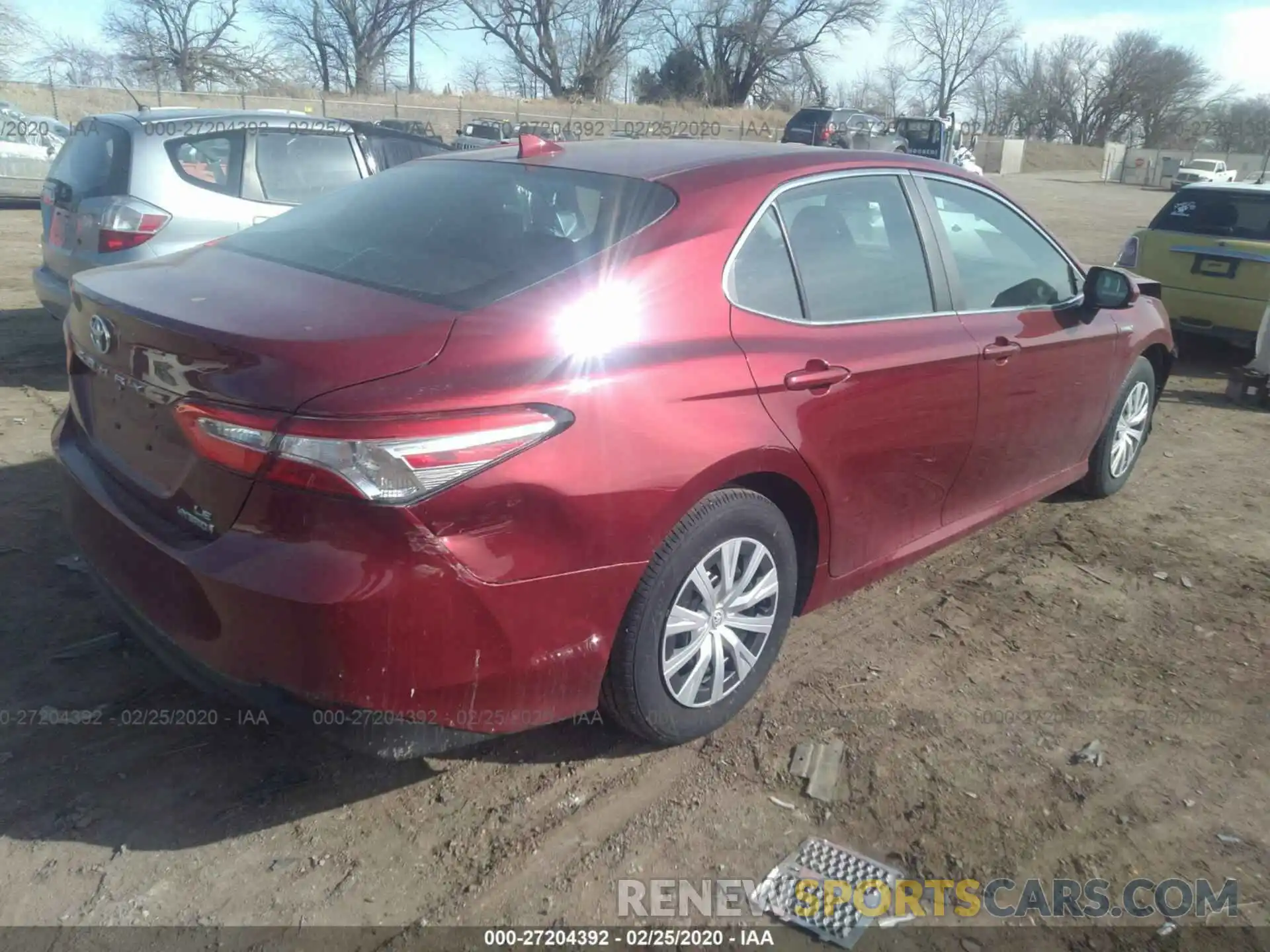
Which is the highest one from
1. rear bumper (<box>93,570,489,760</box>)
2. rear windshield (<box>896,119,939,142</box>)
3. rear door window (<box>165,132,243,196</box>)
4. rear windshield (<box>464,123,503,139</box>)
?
rear windshield (<box>896,119,939,142</box>)

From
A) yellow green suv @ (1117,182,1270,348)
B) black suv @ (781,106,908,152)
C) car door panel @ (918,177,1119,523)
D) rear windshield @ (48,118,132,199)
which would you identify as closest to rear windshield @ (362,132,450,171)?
rear windshield @ (48,118,132,199)

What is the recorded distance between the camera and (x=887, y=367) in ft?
10.6

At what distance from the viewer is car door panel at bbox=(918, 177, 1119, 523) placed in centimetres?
372

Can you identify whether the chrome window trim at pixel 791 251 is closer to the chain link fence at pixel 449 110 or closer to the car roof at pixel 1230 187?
the car roof at pixel 1230 187

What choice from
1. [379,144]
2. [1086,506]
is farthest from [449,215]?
[379,144]

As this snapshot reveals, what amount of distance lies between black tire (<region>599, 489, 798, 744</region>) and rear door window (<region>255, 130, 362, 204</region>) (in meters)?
4.66

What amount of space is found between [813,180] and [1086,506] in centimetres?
282

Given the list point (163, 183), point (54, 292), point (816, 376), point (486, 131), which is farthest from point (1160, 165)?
point (816, 376)

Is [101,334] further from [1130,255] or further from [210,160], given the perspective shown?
[1130,255]

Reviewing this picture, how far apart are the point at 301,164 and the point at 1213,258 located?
23.6ft

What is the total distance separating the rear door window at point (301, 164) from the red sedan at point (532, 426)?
3.59 m

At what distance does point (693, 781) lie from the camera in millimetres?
2875

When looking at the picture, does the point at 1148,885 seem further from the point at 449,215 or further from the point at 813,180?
the point at 449,215

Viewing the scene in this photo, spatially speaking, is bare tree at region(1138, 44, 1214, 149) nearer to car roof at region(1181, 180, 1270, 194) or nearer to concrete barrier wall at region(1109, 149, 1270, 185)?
concrete barrier wall at region(1109, 149, 1270, 185)
